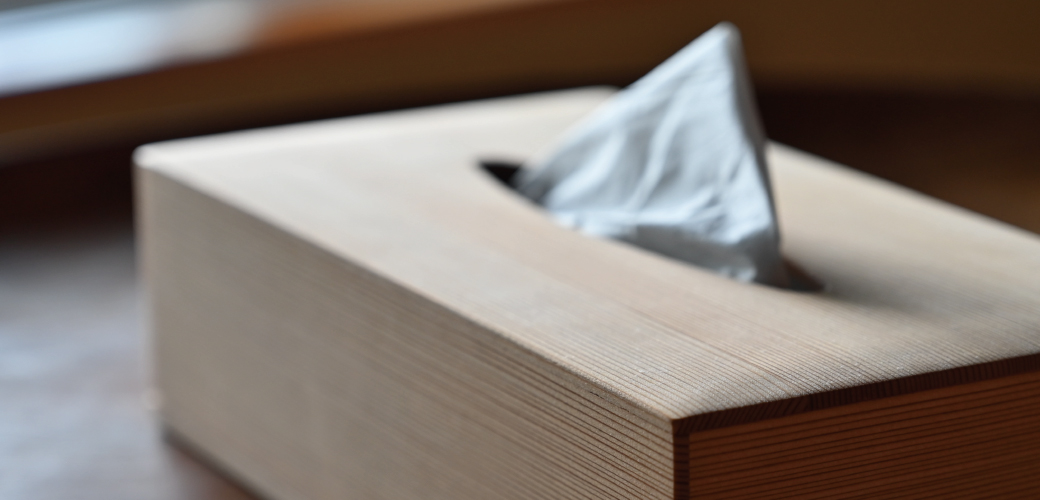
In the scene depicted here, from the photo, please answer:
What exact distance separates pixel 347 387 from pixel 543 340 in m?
0.25

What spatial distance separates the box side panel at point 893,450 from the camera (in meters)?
0.70

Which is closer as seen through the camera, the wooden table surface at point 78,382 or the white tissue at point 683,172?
the white tissue at point 683,172

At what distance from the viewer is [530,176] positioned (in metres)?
1.23

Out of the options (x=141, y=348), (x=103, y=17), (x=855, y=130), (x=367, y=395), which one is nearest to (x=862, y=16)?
(x=855, y=130)

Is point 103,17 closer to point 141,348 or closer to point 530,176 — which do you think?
point 141,348

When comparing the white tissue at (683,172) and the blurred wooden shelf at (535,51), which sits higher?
the white tissue at (683,172)

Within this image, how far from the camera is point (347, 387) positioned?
98 centimetres

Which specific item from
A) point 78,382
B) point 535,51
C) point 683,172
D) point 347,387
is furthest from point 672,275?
point 535,51

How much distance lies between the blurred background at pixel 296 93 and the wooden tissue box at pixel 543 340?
20 centimetres

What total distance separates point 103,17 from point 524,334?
1.71 m

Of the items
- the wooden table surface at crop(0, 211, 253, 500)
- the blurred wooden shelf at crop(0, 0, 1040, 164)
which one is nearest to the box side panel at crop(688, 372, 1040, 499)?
the wooden table surface at crop(0, 211, 253, 500)

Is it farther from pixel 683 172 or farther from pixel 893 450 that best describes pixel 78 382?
pixel 893 450

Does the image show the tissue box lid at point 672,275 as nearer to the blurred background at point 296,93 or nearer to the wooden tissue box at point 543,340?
the wooden tissue box at point 543,340

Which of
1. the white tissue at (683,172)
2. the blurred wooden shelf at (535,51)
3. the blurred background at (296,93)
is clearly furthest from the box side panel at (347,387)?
the blurred wooden shelf at (535,51)
